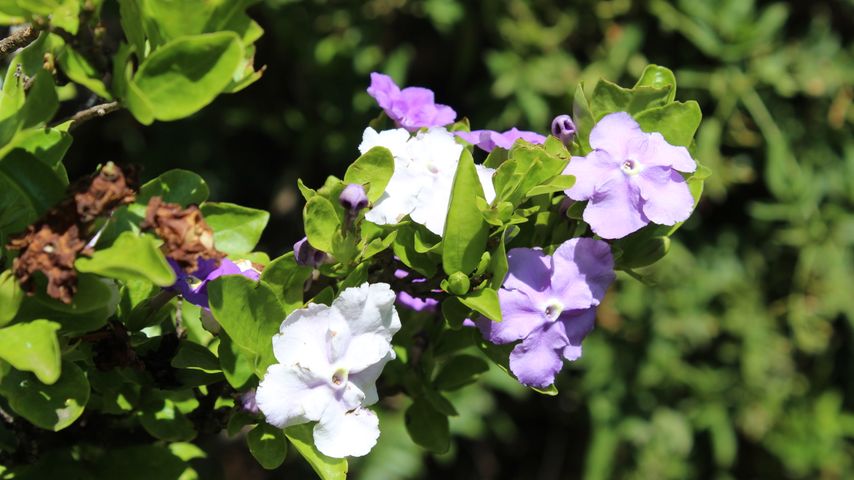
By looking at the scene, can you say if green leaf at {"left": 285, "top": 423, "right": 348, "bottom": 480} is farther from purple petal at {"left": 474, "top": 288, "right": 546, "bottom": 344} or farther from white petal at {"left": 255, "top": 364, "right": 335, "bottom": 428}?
Result: purple petal at {"left": 474, "top": 288, "right": 546, "bottom": 344}

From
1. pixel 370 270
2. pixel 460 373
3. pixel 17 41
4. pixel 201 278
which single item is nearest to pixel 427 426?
pixel 460 373

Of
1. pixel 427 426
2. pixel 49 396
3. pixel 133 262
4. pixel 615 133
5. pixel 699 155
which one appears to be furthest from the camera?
pixel 699 155

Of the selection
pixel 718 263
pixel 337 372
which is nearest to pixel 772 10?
pixel 718 263

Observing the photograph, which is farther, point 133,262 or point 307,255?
point 307,255

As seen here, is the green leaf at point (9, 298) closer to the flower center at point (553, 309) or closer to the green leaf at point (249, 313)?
the green leaf at point (249, 313)

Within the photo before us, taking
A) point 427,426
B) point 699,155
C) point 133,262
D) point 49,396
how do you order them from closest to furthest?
1. point 133,262
2. point 49,396
3. point 427,426
4. point 699,155

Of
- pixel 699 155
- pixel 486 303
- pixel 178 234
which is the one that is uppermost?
pixel 178 234

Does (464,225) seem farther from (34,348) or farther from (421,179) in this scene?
(34,348)
